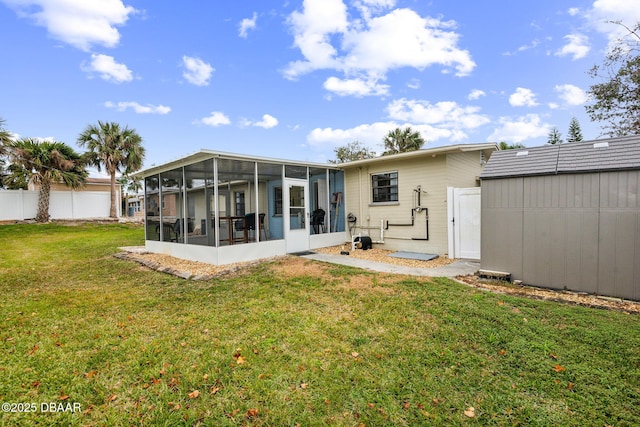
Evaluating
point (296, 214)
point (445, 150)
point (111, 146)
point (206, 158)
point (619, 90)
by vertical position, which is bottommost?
point (296, 214)

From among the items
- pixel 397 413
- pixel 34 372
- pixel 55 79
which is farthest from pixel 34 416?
pixel 55 79

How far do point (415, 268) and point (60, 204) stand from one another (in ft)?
76.6

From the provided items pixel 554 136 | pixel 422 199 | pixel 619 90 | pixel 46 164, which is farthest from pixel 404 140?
pixel 46 164

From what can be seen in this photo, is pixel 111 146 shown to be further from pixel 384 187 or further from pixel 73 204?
pixel 384 187

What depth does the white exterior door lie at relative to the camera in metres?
7.41

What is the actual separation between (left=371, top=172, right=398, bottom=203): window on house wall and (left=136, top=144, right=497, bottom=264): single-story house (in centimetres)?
3

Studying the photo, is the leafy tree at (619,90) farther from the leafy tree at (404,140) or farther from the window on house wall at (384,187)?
the window on house wall at (384,187)

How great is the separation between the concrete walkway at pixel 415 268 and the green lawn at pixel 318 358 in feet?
3.56

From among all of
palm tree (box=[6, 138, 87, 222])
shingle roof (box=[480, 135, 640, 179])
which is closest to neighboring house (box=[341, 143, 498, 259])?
shingle roof (box=[480, 135, 640, 179])

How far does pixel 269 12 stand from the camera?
1035 centimetres

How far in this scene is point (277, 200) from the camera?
31.7 feet

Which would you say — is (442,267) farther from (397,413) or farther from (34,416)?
(34,416)

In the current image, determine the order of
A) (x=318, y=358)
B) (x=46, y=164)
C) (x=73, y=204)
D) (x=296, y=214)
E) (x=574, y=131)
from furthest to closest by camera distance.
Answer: (x=574, y=131)
(x=73, y=204)
(x=46, y=164)
(x=296, y=214)
(x=318, y=358)

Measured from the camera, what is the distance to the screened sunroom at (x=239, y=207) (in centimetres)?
781
